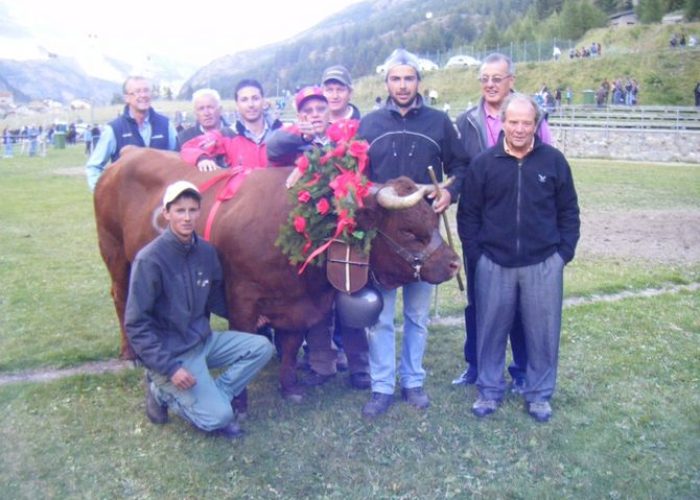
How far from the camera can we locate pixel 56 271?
1093 cm

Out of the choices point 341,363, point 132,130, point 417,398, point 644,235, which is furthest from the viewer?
point 644,235

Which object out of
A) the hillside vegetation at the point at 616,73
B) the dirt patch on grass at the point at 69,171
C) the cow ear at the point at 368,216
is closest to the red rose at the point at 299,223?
the cow ear at the point at 368,216

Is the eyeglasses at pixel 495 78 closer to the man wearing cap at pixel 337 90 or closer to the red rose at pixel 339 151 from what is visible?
the man wearing cap at pixel 337 90

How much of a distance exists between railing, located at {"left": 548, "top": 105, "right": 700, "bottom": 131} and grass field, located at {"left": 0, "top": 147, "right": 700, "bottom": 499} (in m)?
31.1

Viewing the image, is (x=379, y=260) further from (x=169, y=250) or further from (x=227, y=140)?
(x=227, y=140)

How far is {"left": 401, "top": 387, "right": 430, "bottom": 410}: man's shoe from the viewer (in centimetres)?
580

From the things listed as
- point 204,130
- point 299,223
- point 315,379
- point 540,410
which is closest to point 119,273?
point 204,130

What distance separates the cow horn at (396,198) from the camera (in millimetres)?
5125

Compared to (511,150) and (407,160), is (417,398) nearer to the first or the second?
(407,160)

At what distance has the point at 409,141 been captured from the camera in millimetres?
5586

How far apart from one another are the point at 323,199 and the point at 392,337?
4.26 ft

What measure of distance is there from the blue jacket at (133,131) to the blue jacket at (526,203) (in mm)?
3711

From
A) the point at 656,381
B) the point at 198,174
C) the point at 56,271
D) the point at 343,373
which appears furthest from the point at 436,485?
the point at 56,271

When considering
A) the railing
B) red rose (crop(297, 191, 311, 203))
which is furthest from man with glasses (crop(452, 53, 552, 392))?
the railing
